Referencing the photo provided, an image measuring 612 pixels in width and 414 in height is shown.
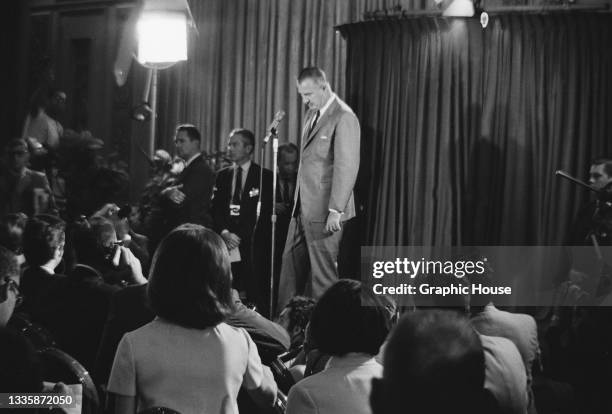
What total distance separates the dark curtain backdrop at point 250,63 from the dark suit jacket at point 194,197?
1.14 m

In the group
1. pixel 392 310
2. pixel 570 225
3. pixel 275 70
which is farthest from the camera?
pixel 275 70

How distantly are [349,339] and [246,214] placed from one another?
3881mm

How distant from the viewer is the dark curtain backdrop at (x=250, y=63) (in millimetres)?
6719

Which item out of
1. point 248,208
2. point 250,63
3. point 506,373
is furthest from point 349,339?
point 250,63

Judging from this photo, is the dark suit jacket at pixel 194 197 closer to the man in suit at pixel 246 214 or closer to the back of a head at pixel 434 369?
the man in suit at pixel 246 214

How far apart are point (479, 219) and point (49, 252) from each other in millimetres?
3074

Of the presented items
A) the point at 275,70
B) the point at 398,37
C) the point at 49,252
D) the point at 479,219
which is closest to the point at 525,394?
the point at 49,252

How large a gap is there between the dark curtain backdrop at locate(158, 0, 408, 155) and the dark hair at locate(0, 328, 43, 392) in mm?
5369

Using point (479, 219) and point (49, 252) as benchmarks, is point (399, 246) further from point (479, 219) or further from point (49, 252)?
point (49, 252)

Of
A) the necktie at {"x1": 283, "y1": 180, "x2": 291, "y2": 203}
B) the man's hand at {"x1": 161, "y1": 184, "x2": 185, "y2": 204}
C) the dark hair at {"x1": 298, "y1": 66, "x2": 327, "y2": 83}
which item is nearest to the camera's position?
the dark hair at {"x1": 298, "y1": 66, "x2": 327, "y2": 83}

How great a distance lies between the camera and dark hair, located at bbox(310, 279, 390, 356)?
6.79 feet

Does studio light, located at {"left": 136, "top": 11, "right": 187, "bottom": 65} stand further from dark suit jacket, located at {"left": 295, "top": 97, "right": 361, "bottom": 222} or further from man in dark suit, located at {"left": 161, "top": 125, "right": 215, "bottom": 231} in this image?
dark suit jacket, located at {"left": 295, "top": 97, "right": 361, "bottom": 222}

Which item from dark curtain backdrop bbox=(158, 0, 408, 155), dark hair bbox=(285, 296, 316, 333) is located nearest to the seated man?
dark hair bbox=(285, 296, 316, 333)

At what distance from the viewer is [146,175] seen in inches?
283
